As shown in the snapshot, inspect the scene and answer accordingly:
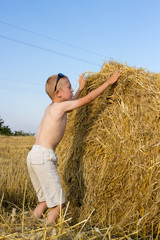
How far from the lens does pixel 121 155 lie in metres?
3.10

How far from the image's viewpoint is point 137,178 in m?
3.05

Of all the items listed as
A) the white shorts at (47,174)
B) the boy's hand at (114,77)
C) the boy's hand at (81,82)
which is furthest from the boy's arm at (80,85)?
the white shorts at (47,174)

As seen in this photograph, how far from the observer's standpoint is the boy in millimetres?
3119

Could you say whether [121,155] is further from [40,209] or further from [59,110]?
[40,209]

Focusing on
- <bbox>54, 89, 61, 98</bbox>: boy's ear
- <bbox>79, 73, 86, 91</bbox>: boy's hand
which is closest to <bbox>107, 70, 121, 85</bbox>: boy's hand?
<bbox>79, 73, 86, 91</bbox>: boy's hand

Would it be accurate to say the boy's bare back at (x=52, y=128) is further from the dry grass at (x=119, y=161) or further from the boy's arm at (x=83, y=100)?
the dry grass at (x=119, y=161)

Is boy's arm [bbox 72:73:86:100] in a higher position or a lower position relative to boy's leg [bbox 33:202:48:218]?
higher

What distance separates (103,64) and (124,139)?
1.15 metres

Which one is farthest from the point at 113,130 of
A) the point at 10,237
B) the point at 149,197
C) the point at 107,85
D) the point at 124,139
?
the point at 10,237

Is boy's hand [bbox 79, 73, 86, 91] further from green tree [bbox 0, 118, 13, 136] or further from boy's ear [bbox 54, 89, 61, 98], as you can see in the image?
green tree [bbox 0, 118, 13, 136]

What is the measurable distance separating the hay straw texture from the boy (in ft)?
0.92

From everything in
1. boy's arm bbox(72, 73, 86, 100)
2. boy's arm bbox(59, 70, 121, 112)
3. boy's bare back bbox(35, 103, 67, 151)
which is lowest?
boy's bare back bbox(35, 103, 67, 151)

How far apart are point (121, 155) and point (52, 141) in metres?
0.81

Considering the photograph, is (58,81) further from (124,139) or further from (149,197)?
(149,197)
